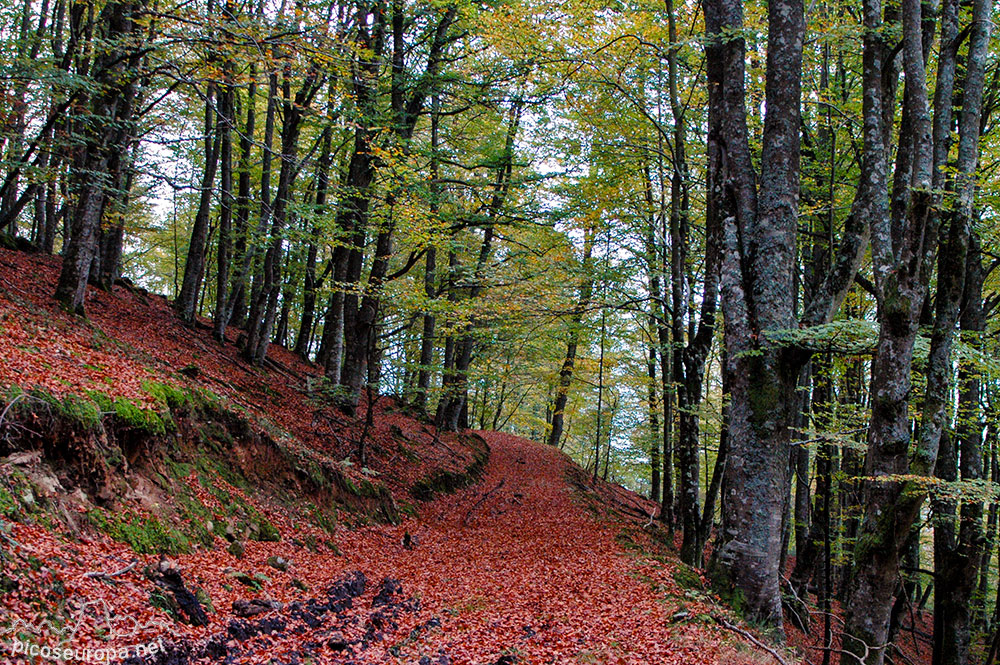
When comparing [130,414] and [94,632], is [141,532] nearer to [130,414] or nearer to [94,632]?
[130,414]

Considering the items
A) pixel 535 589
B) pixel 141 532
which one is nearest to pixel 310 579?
pixel 141 532

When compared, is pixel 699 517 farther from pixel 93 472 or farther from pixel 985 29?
pixel 93 472

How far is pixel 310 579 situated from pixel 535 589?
3.03 m

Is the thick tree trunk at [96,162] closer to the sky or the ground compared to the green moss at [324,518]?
closer to the sky

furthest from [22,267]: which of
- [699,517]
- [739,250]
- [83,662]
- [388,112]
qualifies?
[699,517]

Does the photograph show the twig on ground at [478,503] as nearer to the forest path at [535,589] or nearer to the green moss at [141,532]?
the forest path at [535,589]

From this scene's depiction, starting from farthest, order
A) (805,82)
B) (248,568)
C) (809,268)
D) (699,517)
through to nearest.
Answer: (809,268) < (805,82) < (699,517) < (248,568)

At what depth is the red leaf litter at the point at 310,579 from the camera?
4137 millimetres

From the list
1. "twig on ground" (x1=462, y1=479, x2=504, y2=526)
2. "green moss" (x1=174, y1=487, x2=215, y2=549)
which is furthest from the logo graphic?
Result: "twig on ground" (x1=462, y1=479, x2=504, y2=526)

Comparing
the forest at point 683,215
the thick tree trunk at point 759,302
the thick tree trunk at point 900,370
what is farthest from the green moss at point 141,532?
the thick tree trunk at point 900,370

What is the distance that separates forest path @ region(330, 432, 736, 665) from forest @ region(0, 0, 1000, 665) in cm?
118

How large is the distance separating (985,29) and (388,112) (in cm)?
1019

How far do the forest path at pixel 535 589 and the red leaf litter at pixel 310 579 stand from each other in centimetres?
3

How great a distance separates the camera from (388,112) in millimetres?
12352
